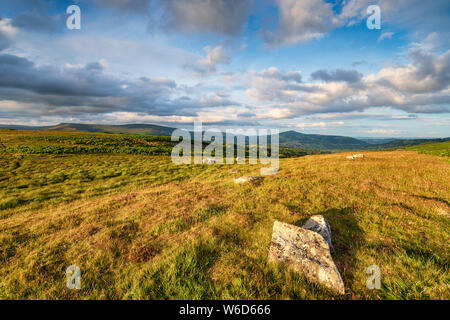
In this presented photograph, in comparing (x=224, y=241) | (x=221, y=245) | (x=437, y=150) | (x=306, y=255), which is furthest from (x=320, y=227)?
(x=437, y=150)

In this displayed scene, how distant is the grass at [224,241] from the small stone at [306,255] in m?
0.26

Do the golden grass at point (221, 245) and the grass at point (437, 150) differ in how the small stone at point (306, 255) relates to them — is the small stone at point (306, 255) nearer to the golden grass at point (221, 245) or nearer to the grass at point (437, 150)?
the golden grass at point (221, 245)

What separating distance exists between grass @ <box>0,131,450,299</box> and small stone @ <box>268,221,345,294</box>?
26 cm

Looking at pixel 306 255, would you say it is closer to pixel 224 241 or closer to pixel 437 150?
pixel 224 241

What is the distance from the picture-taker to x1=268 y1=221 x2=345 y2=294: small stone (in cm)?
441

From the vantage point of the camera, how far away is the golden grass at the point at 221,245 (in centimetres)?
431

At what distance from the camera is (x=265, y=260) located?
525 centimetres

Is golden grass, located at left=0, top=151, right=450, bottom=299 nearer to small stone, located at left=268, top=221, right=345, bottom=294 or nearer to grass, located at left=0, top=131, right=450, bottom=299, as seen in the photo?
grass, located at left=0, top=131, right=450, bottom=299

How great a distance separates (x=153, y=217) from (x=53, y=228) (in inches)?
183

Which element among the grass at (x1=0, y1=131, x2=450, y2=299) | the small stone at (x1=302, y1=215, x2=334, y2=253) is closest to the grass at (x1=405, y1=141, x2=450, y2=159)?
the grass at (x1=0, y1=131, x2=450, y2=299)

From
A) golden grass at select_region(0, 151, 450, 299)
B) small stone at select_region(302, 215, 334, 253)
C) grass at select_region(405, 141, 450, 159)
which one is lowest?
golden grass at select_region(0, 151, 450, 299)
